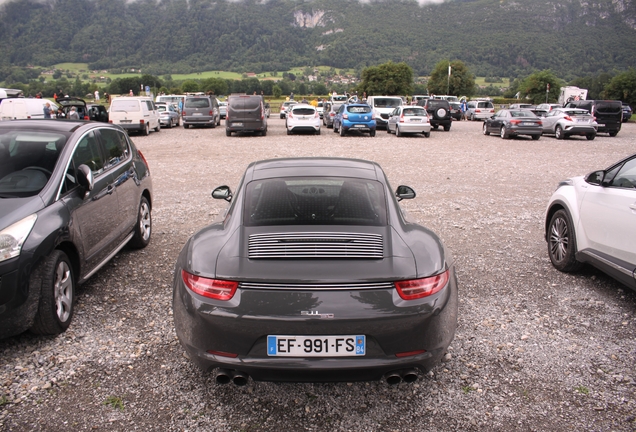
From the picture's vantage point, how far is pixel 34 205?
4051 millimetres

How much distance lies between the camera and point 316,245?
3006 mm

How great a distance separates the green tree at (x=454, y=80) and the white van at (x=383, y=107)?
5765 cm

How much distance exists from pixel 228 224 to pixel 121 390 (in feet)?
4.34

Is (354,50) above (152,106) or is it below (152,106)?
above

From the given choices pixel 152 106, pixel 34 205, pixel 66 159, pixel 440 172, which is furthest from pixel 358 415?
pixel 152 106

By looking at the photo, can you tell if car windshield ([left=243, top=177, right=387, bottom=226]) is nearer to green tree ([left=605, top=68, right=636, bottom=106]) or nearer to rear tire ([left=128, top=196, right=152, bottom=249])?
rear tire ([left=128, top=196, right=152, bottom=249])

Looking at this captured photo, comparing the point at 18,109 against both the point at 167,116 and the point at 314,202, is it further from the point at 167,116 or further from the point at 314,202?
the point at 314,202

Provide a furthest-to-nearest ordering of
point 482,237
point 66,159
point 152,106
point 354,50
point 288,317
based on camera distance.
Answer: point 354,50, point 152,106, point 482,237, point 66,159, point 288,317

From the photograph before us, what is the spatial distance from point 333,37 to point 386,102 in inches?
6494

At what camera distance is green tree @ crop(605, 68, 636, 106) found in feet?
208

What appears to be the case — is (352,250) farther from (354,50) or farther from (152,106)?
(354,50)

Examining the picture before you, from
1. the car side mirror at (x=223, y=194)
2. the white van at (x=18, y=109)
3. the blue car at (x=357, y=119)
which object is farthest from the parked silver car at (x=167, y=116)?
the car side mirror at (x=223, y=194)

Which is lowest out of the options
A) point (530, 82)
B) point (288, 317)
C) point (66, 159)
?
point (288, 317)

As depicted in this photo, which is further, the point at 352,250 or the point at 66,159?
the point at 66,159
